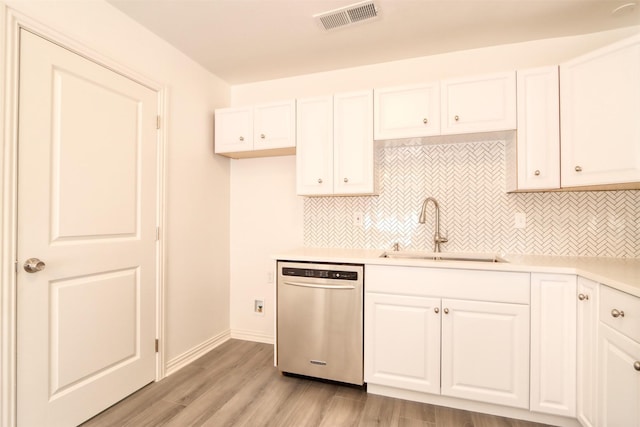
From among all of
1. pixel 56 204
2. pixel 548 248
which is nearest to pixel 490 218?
pixel 548 248

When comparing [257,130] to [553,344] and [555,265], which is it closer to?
[555,265]

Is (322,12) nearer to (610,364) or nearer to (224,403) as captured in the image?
(610,364)

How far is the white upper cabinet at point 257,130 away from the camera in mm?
2484

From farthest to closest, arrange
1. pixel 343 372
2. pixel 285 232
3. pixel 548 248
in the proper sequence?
pixel 285 232
pixel 548 248
pixel 343 372

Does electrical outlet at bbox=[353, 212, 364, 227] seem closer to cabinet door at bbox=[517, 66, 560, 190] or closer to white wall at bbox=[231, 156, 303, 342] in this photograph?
white wall at bbox=[231, 156, 303, 342]

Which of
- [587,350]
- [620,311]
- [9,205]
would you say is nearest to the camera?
[620,311]

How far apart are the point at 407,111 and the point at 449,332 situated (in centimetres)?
151

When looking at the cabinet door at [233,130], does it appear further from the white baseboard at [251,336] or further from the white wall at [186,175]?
the white baseboard at [251,336]

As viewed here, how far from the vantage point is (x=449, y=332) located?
6.06 feet

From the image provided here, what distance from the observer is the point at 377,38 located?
7.25 ft

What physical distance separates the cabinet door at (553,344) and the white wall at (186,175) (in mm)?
2431

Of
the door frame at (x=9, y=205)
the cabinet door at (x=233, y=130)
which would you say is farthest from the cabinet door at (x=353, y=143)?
the door frame at (x=9, y=205)

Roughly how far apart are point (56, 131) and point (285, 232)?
69.9 inches

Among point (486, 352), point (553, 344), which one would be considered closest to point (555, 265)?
point (553, 344)
